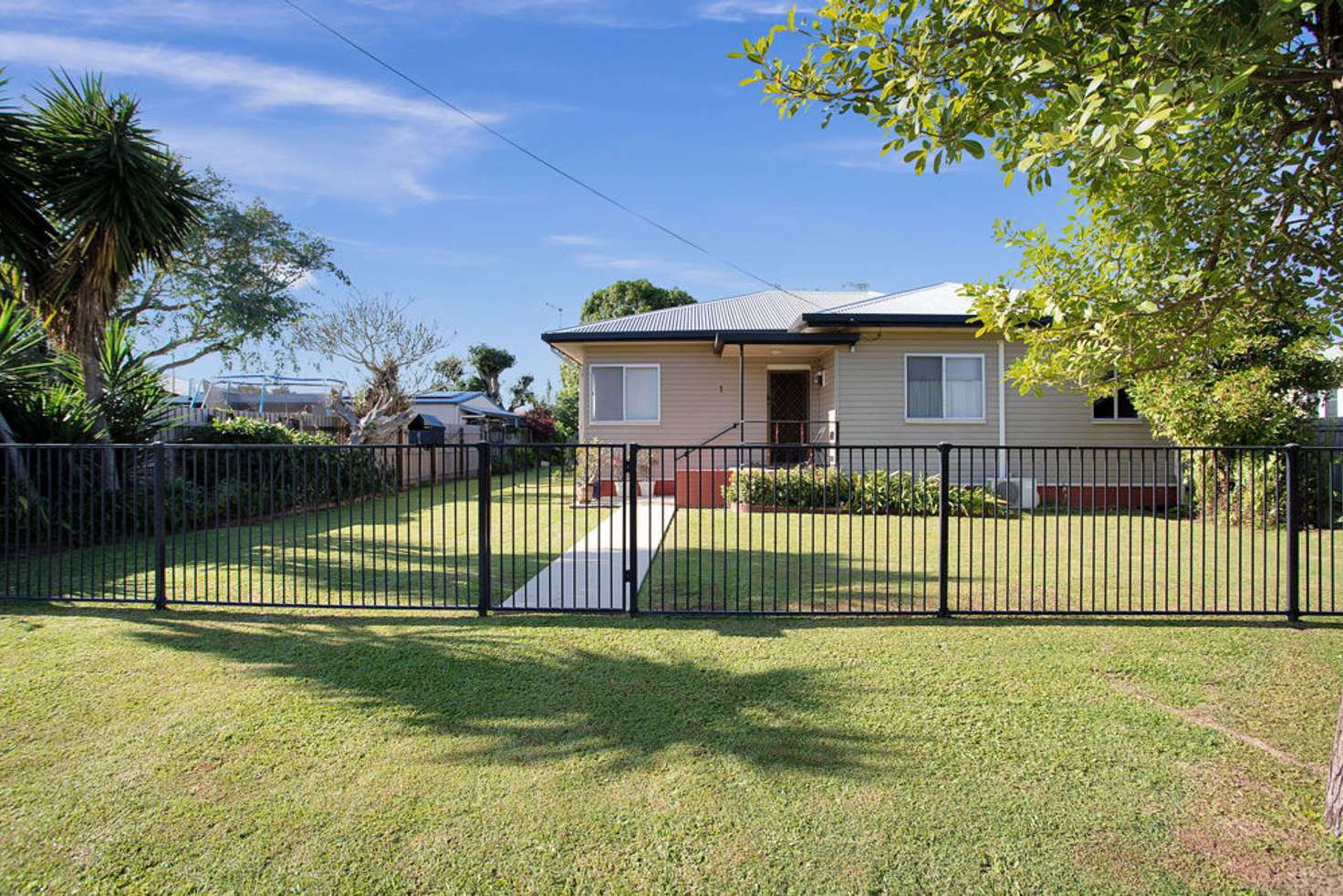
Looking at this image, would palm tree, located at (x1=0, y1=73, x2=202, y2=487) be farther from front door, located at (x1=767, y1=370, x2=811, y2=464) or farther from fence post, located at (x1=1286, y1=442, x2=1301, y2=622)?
fence post, located at (x1=1286, y1=442, x2=1301, y2=622)

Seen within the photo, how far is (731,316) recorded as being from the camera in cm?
1859

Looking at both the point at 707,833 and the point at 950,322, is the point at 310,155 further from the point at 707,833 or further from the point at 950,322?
the point at 707,833

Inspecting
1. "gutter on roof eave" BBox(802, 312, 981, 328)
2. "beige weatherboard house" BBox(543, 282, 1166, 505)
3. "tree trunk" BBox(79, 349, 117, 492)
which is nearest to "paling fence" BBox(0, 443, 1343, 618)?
"tree trunk" BBox(79, 349, 117, 492)

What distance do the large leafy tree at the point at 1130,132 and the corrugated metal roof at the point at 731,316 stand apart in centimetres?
1046

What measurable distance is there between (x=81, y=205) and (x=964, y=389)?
15498 millimetres

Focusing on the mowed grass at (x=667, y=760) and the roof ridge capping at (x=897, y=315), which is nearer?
the mowed grass at (x=667, y=760)

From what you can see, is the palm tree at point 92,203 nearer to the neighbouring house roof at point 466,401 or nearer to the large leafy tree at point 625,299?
the neighbouring house roof at point 466,401

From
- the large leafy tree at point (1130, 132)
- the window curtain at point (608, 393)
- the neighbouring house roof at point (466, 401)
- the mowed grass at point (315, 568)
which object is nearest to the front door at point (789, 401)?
the window curtain at point (608, 393)

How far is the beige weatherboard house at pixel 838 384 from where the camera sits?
1538 cm

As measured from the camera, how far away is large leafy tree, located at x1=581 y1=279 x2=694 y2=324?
1622 inches

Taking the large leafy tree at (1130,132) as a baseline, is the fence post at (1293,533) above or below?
below

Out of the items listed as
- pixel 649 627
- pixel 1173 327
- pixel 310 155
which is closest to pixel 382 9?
pixel 310 155

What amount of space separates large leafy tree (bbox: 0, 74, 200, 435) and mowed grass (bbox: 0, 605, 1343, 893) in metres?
7.45

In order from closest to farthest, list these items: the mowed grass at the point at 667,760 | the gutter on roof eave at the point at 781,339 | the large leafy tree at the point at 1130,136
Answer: the mowed grass at the point at 667,760
the large leafy tree at the point at 1130,136
the gutter on roof eave at the point at 781,339
